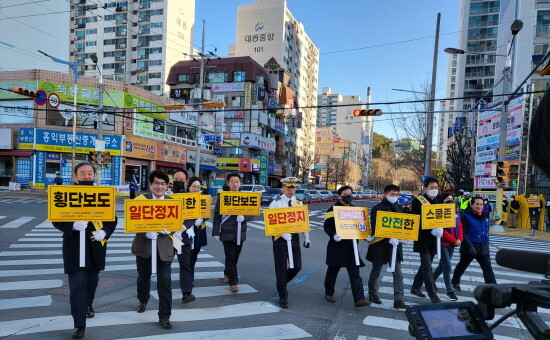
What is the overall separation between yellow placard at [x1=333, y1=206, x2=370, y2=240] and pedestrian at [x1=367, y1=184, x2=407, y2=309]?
140 mm

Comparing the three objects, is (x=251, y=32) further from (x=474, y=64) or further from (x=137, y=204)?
(x=137, y=204)

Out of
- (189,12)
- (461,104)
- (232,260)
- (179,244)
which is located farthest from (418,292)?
(189,12)

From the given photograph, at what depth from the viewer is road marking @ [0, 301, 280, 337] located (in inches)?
187

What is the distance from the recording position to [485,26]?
6775 centimetres

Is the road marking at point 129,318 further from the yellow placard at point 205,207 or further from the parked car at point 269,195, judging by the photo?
the parked car at point 269,195

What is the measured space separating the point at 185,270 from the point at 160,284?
1109 millimetres

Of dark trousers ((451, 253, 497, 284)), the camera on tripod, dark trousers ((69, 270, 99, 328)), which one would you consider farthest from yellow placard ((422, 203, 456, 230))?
the camera on tripod

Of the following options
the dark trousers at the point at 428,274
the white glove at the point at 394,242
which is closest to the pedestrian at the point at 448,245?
the dark trousers at the point at 428,274

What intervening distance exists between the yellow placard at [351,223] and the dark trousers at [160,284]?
2.81m

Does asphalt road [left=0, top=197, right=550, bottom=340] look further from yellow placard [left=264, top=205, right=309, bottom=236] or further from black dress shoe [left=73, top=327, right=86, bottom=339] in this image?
yellow placard [left=264, top=205, right=309, bottom=236]

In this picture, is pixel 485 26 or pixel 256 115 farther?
pixel 485 26

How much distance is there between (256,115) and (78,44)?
36400mm

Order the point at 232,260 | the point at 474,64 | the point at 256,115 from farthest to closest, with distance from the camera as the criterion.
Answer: the point at 474,64 < the point at 256,115 < the point at 232,260

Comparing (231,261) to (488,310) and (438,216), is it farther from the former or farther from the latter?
(488,310)
